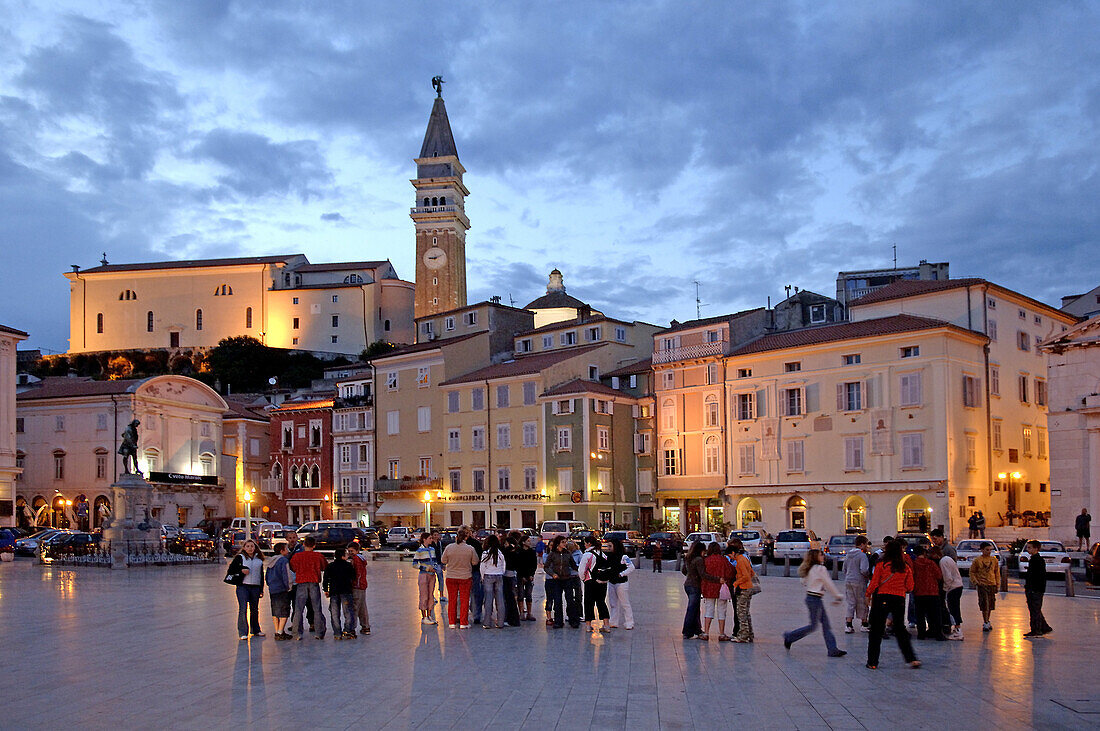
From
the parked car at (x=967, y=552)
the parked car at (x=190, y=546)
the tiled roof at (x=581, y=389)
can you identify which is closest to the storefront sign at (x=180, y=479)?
the parked car at (x=190, y=546)

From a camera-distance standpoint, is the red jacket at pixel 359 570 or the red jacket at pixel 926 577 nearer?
the red jacket at pixel 926 577

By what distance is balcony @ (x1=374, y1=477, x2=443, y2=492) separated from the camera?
228 feet

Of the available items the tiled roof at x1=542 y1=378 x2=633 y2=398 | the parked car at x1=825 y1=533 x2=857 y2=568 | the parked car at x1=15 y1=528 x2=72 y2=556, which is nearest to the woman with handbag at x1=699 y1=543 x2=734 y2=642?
the parked car at x1=825 y1=533 x2=857 y2=568

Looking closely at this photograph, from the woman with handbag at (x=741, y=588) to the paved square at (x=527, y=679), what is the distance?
15.2 inches

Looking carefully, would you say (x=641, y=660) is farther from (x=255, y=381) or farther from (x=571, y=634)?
(x=255, y=381)

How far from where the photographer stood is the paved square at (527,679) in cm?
1148

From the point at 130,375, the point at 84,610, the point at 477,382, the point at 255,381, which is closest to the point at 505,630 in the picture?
the point at 84,610

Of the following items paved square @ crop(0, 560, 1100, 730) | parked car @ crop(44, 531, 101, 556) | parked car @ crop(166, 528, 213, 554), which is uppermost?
paved square @ crop(0, 560, 1100, 730)

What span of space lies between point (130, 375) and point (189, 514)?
5206 cm

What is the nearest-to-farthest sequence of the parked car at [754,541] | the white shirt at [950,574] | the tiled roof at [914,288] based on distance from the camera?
the white shirt at [950,574], the parked car at [754,541], the tiled roof at [914,288]

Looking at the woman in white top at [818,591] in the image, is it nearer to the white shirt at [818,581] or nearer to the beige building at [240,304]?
the white shirt at [818,581]

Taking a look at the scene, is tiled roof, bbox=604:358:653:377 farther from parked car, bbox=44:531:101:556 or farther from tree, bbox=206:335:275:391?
tree, bbox=206:335:275:391

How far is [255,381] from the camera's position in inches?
4604

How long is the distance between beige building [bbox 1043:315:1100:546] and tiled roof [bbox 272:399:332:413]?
158 ft
